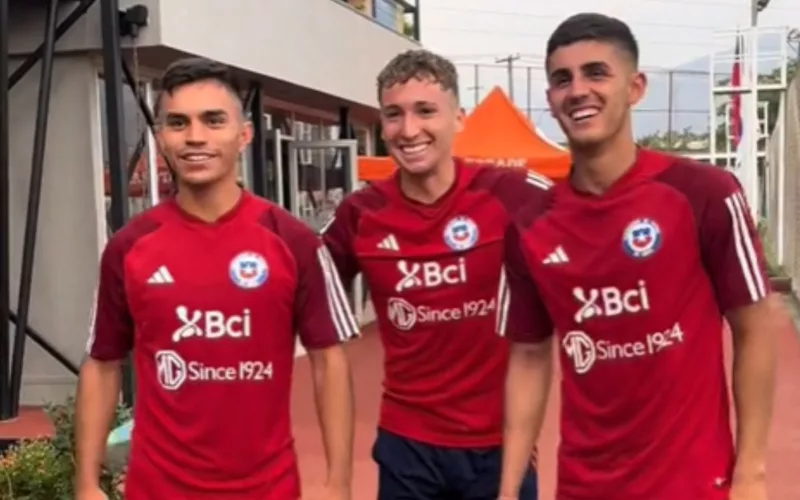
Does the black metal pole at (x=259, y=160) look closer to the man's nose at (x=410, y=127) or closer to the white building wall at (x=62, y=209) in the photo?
the white building wall at (x=62, y=209)

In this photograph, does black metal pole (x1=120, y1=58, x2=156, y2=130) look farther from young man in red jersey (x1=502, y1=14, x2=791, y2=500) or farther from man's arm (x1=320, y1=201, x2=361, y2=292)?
young man in red jersey (x1=502, y1=14, x2=791, y2=500)

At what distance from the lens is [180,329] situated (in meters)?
3.25

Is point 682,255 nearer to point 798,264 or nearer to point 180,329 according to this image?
point 180,329

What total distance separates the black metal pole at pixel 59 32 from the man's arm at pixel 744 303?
7766 millimetres

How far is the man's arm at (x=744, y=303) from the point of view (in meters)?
2.93

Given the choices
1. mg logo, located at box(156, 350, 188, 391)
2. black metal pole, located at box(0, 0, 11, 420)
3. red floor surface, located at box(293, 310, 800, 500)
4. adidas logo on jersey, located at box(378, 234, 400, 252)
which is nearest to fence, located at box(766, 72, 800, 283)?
red floor surface, located at box(293, 310, 800, 500)

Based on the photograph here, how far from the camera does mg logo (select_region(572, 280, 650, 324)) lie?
300 cm

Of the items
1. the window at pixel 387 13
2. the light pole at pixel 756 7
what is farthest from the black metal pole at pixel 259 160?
the light pole at pixel 756 7

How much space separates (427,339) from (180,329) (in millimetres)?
947

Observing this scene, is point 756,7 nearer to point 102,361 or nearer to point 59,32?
point 59,32

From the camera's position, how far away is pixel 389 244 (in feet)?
13.1

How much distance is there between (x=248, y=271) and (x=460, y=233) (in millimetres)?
925

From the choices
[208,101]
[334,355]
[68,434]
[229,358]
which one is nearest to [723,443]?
[334,355]

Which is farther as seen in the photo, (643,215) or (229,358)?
(229,358)
